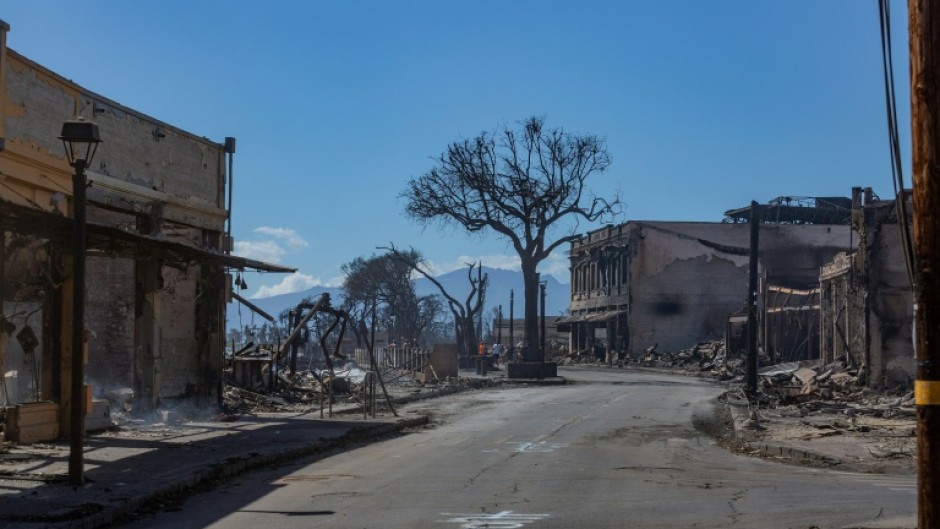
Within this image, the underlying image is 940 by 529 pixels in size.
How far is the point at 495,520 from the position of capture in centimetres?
1016

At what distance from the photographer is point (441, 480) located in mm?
13406

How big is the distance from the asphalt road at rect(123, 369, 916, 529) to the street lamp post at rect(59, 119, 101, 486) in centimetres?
133

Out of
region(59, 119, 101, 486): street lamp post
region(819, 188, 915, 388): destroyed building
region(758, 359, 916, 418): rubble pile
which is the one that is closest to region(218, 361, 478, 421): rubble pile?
region(59, 119, 101, 486): street lamp post

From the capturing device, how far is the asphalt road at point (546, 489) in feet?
33.7

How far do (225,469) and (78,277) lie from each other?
333cm

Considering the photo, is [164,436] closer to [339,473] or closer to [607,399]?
[339,473]

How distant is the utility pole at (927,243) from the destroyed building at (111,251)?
9.99 m

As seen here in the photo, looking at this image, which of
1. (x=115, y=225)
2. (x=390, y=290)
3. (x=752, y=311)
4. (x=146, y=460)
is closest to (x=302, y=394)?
(x=115, y=225)

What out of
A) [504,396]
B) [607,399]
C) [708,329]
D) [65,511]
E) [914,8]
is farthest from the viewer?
[708,329]

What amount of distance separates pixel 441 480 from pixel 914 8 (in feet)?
27.0

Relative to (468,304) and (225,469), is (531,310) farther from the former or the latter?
(225,469)

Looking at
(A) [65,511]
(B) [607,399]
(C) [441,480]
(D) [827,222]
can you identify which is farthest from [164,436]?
(D) [827,222]

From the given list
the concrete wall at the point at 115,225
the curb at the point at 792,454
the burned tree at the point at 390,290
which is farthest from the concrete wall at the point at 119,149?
the burned tree at the point at 390,290

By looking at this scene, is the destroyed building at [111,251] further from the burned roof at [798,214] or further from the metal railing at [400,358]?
the burned roof at [798,214]
